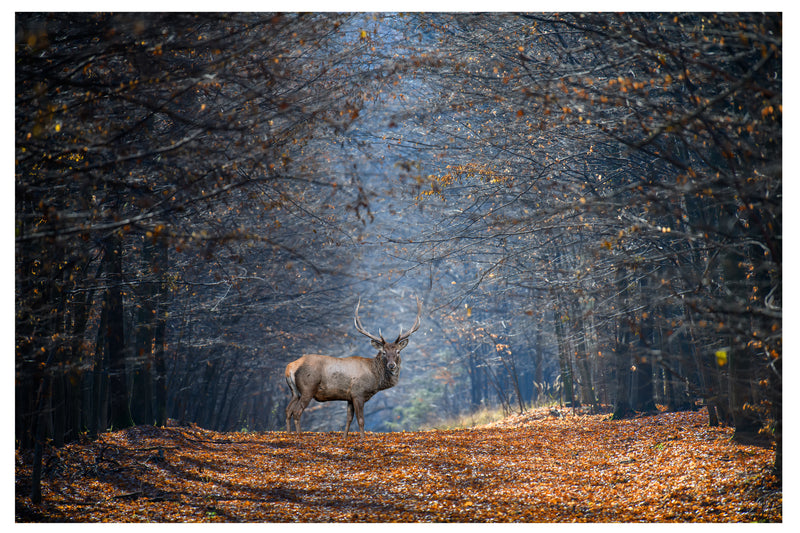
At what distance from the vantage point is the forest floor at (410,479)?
7.91 metres

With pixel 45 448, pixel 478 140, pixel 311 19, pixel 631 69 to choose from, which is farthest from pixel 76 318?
pixel 631 69

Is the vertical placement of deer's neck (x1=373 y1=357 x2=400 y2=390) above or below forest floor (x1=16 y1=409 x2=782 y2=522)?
above

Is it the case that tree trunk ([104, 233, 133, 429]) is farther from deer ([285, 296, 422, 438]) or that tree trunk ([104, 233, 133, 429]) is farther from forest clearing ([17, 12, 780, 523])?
deer ([285, 296, 422, 438])

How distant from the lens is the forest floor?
7.91 metres

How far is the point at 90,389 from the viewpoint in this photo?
530 inches

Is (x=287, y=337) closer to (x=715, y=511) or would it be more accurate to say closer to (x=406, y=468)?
(x=406, y=468)

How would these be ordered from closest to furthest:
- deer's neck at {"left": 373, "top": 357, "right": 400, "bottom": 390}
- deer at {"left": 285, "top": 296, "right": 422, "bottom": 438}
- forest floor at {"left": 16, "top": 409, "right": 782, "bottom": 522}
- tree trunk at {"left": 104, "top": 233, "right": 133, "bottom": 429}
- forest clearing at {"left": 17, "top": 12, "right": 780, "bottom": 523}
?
forest clearing at {"left": 17, "top": 12, "right": 780, "bottom": 523}, forest floor at {"left": 16, "top": 409, "right": 782, "bottom": 522}, tree trunk at {"left": 104, "top": 233, "right": 133, "bottom": 429}, deer at {"left": 285, "top": 296, "right": 422, "bottom": 438}, deer's neck at {"left": 373, "top": 357, "right": 400, "bottom": 390}

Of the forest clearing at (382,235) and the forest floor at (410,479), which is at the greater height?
the forest clearing at (382,235)

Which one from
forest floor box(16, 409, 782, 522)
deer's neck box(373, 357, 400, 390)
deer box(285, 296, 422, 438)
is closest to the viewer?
forest floor box(16, 409, 782, 522)

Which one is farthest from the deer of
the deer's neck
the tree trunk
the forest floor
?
the tree trunk

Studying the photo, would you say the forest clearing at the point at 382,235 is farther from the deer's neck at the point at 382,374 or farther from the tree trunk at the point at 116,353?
the deer's neck at the point at 382,374

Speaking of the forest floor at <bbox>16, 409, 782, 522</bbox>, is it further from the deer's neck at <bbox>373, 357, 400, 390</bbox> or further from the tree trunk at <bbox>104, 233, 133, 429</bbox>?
the deer's neck at <bbox>373, 357, 400, 390</bbox>

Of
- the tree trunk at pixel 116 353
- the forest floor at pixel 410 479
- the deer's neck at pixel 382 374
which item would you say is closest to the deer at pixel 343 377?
the deer's neck at pixel 382 374

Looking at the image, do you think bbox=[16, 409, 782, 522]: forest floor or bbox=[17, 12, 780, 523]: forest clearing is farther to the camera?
bbox=[16, 409, 782, 522]: forest floor
